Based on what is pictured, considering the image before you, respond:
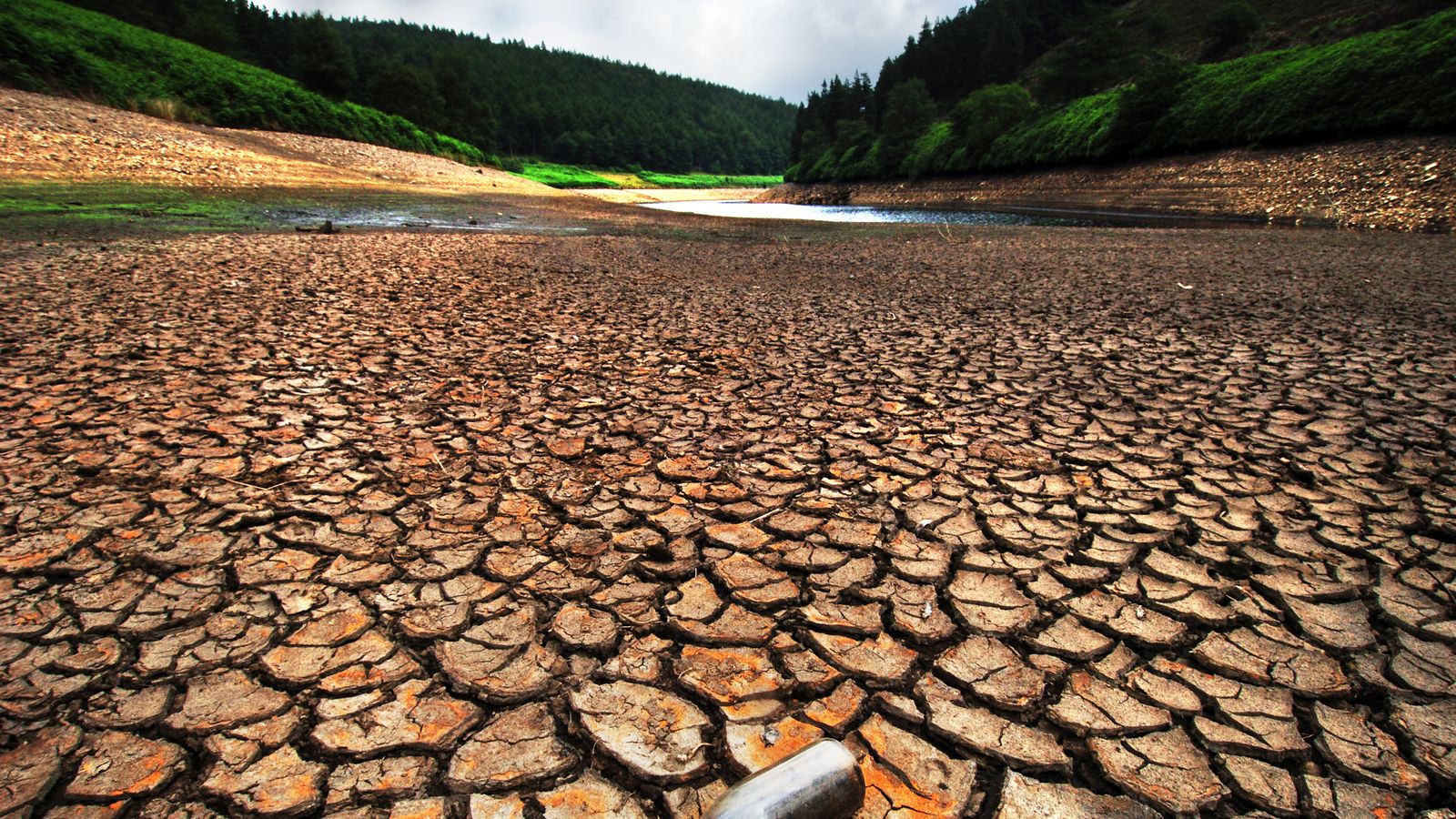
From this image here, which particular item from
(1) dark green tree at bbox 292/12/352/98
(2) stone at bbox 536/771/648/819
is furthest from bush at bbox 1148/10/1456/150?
(1) dark green tree at bbox 292/12/352/98

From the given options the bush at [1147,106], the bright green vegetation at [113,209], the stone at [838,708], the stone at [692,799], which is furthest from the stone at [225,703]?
the bush at [1147,106]

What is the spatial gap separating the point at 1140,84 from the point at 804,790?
33.8 m

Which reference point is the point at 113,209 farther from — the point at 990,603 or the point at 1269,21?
the point at 1269,21

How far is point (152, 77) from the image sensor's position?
24375 mm

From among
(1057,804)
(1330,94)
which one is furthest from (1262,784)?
(1330,94)

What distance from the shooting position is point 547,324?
16.3 ft

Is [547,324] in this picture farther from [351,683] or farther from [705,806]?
[705,806]

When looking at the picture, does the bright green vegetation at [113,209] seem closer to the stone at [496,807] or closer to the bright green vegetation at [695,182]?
the stone at [496,807]

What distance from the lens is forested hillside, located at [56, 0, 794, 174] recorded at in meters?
49.5

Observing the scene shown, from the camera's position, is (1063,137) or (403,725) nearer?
(403,725)

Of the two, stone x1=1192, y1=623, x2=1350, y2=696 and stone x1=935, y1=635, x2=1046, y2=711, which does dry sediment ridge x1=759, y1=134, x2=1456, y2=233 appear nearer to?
stone x1=1192, y1=623, x2=1350, y2=696

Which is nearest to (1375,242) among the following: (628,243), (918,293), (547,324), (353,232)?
(918,293)

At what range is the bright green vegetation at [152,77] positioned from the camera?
64.8 feet

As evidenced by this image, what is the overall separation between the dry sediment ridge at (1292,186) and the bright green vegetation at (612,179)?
35.5 metres
